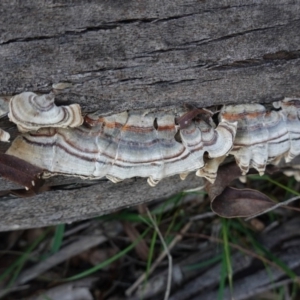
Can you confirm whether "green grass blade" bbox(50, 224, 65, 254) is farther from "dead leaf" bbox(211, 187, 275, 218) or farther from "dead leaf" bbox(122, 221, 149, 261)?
"dead leaf" bbox(211, 187, 275, 218)

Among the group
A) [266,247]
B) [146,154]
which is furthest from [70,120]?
[266,247]

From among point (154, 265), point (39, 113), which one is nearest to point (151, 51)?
point (39, 113)

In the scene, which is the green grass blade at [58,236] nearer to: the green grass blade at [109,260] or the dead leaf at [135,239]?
the green grass blade at [109,260]

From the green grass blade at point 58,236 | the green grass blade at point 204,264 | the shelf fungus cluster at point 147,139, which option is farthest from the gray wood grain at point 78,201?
the green grass blade at point 204,264

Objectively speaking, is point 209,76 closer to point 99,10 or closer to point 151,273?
point 99,10

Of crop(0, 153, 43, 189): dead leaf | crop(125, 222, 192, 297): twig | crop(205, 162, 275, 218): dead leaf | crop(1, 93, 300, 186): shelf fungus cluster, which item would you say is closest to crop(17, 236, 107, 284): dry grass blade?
crop(125, 222, 192, 297): twig

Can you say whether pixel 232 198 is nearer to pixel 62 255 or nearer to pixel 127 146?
pixel 127 146
